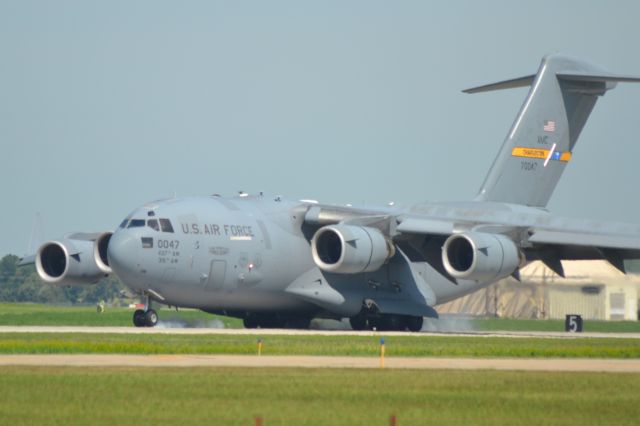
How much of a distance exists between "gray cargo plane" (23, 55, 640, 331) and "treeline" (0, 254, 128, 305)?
2123 inches

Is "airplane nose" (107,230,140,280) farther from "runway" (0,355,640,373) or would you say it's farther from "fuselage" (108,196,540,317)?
"runway" (0,355,640,373)

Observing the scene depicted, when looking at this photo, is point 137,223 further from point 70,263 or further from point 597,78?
point 597,78

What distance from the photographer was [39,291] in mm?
100375

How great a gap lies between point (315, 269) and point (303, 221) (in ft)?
4.71

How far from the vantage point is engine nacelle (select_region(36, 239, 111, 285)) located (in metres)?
39.8

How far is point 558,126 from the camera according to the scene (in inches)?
1768

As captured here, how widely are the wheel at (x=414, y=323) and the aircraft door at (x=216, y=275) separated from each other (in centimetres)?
627

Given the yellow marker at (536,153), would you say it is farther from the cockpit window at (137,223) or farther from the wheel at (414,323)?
the cockpit window at (137,223)

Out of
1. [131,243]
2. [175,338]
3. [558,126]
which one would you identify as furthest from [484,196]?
[175,338]

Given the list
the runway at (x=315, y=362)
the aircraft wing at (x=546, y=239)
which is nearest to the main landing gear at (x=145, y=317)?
the aircraft wing at (x=546, y=239)

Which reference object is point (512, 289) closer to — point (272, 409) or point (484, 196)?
point (484, 196)

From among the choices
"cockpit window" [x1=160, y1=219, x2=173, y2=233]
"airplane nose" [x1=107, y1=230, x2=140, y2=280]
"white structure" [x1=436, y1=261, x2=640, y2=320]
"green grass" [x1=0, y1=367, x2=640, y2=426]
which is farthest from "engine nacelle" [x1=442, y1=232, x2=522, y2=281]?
"green grass" [x1=0, y1=367, x2=640, y2=426]

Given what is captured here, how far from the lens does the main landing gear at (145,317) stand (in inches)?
1476

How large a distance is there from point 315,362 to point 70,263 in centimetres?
1675
